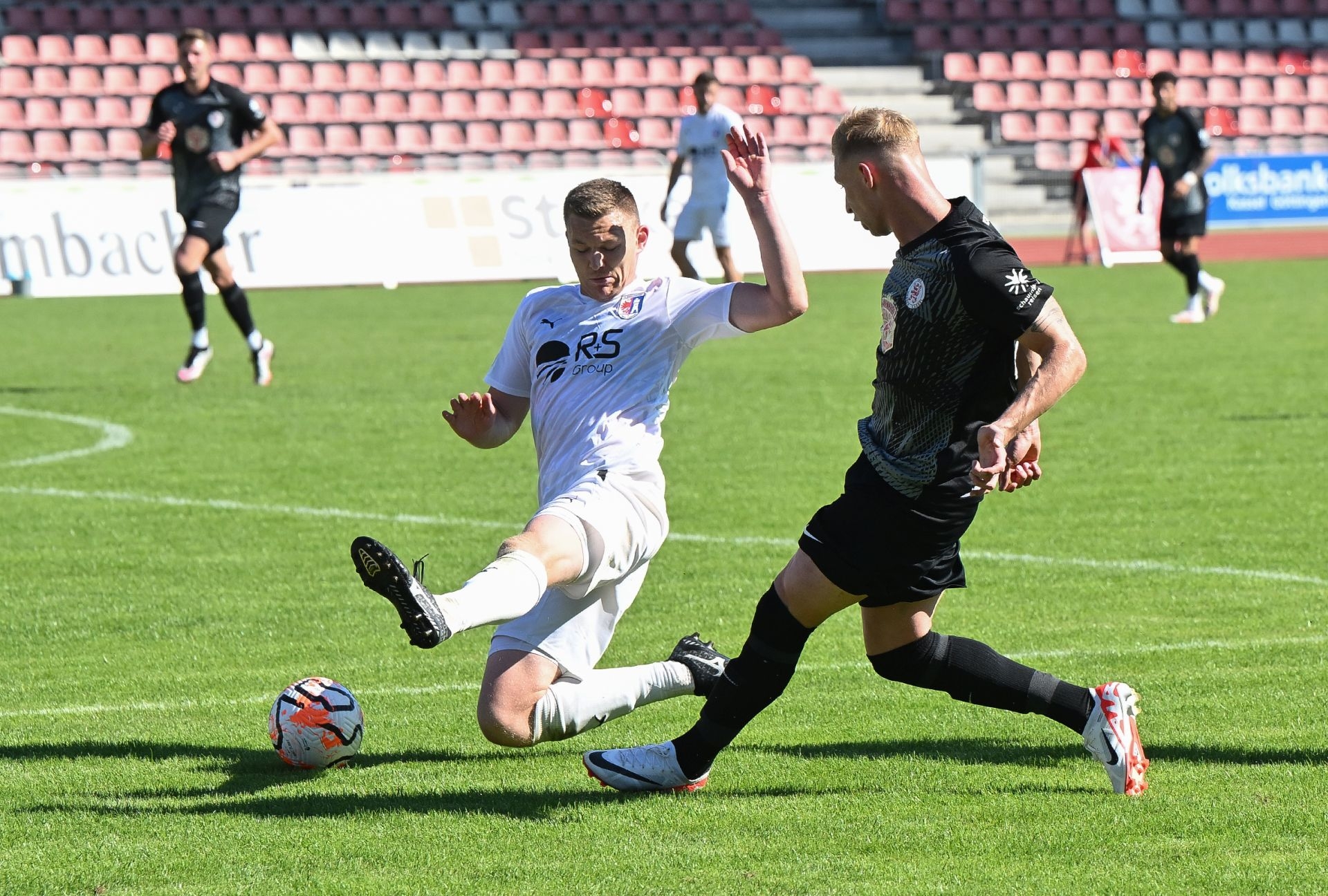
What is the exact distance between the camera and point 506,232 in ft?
72.9

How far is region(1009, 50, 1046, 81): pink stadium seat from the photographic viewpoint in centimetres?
3422

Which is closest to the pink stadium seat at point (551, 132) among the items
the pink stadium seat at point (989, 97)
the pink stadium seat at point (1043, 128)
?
the pink stadium seat at point (989, 97)

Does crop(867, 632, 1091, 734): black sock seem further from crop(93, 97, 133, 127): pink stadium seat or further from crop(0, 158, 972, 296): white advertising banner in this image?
crop(93, 97, 133, 127): pink stadium seat

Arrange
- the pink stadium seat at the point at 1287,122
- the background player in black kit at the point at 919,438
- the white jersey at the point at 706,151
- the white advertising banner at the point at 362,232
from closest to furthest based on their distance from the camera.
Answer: the background player in black kit at the point at 919,438, the white jersey at the point at 706,151, the white advertising banner at the point at 362,232, the pink stadium seat at the point at 1287,122

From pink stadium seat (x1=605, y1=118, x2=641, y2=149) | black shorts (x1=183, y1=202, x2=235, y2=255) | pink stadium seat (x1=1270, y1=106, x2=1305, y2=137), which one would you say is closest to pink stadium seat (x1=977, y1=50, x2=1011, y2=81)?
pink stadium seat (x1=1270, y1=106, x2=1305, y2=137)

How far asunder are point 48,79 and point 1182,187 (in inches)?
733

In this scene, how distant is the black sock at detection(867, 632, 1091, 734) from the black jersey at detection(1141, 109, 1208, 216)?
530 inches

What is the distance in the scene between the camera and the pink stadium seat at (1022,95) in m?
33.5

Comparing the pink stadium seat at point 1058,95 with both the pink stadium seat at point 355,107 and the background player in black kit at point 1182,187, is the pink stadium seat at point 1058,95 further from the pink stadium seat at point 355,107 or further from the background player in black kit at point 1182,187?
the background player in black kit at point 1182,187

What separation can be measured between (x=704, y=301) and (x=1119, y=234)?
2242 cm

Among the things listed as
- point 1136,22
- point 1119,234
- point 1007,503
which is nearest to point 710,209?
point 1007,503

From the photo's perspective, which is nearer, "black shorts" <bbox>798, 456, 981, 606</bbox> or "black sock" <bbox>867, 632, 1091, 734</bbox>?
"black shorts" <bbox>798, 456, 981, 606</bbox>

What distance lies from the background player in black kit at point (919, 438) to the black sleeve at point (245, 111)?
358 inches

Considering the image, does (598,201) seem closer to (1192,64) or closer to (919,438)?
(919,438)
